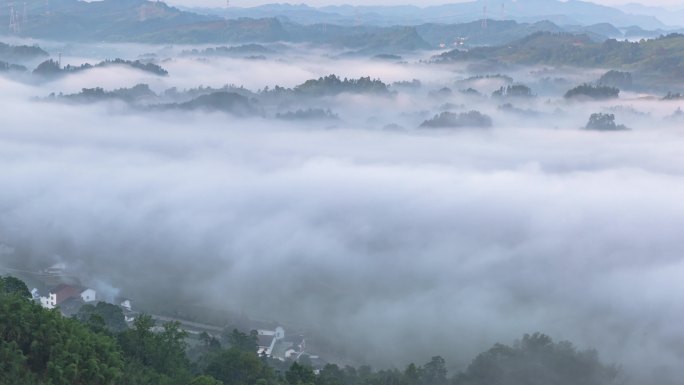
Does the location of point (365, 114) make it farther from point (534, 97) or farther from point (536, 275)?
point (536, 275)

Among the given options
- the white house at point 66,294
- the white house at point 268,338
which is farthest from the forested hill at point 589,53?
the white house at point 66,294

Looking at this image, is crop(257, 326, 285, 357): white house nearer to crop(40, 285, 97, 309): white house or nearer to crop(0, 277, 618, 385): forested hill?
crop(0, 277, 618, 385): forested hill

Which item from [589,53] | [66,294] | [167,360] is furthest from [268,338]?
[589,53]

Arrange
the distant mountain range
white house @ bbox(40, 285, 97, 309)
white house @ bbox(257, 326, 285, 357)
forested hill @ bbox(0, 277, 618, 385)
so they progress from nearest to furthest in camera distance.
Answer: forested hill @ bbox(0, 277, 618, 385)
white house @ bbox(257, 326, 285, 357)
white house @ bbox(40, 285, 97, 309)
the distant mountain range

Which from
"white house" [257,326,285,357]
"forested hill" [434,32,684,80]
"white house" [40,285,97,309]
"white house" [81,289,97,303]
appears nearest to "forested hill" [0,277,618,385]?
"white house" [257,326,285,357]

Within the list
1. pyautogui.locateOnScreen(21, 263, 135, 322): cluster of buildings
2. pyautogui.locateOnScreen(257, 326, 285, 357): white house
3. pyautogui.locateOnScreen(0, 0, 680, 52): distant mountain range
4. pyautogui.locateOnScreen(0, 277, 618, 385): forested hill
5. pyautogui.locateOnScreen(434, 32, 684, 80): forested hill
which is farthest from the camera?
pyautogui.locateOnScreen(0, 0, 680, 52): distant mountain range

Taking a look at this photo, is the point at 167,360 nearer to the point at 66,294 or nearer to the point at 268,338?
the point at 268,338

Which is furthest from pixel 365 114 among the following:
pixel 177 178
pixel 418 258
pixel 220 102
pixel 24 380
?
pixel 24 380
